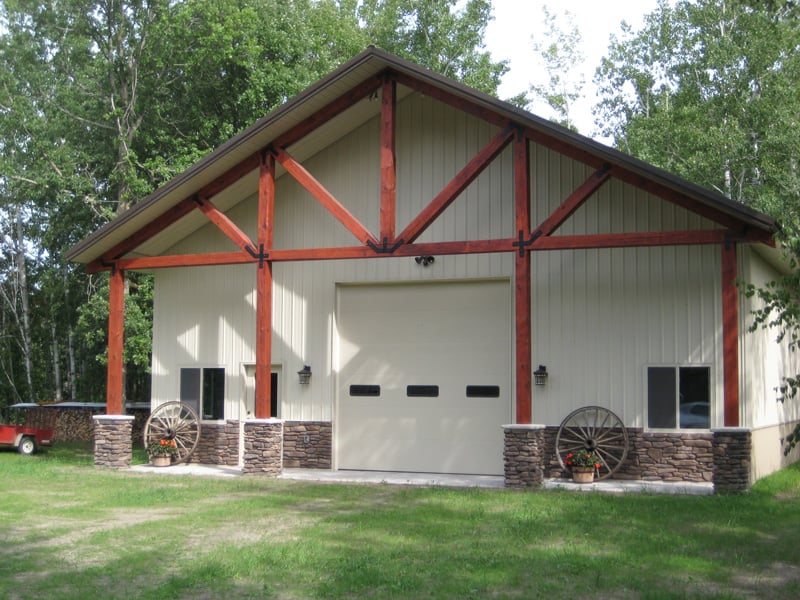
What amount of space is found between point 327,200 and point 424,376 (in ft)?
12.1

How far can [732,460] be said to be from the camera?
13609 mm

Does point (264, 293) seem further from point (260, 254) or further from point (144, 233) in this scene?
point (144, 233)

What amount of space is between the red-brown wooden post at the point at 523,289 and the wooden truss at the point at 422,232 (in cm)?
2

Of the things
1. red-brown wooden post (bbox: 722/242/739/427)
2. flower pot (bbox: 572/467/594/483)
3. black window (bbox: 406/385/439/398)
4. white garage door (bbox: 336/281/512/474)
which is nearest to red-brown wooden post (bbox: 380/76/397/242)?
white garage door (bbox: 336/281/512/474)

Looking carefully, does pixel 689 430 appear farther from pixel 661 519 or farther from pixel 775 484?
pixel 661 519

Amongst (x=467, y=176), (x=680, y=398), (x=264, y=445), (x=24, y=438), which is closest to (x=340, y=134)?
(x=467, y=176)

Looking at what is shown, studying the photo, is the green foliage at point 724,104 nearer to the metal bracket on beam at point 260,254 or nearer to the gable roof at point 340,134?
the gable roof at point 340,134

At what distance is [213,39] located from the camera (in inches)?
986

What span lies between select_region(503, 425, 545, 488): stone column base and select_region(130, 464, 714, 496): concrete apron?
0.25m

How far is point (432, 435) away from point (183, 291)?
19.1ft

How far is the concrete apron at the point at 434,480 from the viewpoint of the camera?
46.6 ft

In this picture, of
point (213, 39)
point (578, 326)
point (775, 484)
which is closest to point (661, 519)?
point (775, 484)

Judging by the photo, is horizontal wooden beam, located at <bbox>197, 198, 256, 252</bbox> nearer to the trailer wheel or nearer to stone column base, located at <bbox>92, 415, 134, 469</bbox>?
stone column base, located at <bbox>92, 415, 134, 469</bbox>

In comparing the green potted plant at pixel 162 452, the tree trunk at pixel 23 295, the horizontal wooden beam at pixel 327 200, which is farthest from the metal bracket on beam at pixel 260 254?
the tree trunk at pixel 23 295
